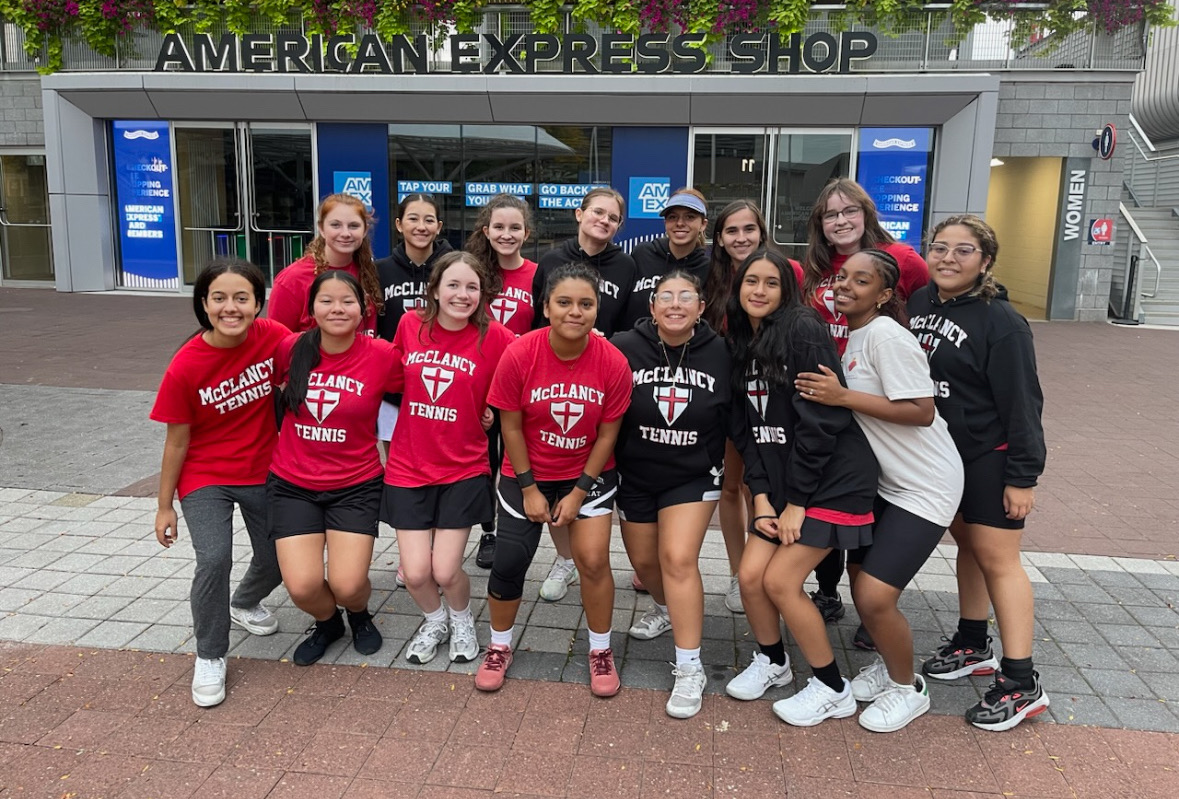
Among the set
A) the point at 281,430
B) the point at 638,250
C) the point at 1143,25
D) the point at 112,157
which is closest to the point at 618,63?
the point at 1143,25

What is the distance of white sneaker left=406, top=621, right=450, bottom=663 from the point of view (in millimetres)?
3760

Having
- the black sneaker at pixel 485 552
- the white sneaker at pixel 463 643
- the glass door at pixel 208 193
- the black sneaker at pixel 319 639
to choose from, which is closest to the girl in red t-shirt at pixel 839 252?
the white sneaker at pixel 463 643

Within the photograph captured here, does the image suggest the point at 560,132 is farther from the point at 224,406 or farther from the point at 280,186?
the point at 224,406

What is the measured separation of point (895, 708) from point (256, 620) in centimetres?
281

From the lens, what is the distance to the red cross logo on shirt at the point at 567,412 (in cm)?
349

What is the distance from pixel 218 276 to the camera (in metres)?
3.51

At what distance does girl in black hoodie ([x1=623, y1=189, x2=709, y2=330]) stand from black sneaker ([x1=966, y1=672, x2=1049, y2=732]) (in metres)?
2.15

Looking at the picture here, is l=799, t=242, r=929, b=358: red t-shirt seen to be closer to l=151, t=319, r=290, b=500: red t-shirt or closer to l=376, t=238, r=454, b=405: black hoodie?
l=376, t=238, r=454, b=405: black hoodie

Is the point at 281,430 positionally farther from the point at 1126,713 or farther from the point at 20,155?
the point at 20,155

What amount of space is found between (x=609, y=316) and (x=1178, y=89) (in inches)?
1000

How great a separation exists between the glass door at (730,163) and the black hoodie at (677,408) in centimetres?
1258

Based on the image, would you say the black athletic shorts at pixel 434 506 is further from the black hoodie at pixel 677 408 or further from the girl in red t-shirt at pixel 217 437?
the black hoodie at pixel 677 408

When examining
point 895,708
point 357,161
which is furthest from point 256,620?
point 357,161

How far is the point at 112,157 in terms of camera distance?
56.5ft
